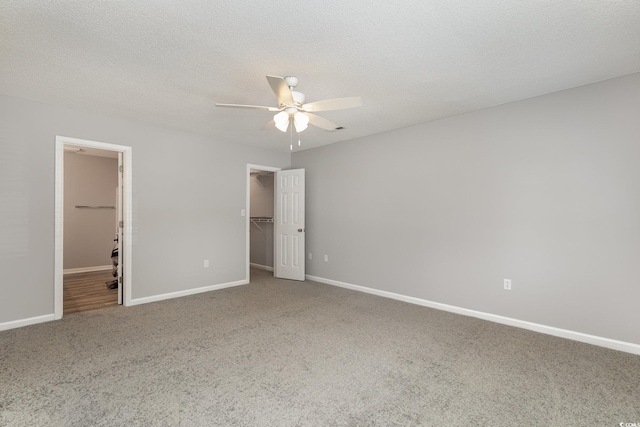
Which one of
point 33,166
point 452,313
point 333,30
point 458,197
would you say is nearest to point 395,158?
point 458,197

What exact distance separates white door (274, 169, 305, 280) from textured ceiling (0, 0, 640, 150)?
243 cm

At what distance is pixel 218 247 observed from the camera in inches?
199

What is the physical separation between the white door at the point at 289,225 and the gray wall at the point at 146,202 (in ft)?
1.57

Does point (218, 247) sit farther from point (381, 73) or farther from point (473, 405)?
point (473, 405)

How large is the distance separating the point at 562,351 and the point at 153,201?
4998 mm

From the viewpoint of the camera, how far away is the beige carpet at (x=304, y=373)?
187 centimetres

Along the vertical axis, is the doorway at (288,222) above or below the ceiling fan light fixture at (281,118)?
below

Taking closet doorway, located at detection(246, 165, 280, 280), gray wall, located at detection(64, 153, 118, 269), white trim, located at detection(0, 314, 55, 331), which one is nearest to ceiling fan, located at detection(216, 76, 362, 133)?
white trim, located at detection(0, 314, 55, 331)

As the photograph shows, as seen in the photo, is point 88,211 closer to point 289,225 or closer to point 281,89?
point 289,225

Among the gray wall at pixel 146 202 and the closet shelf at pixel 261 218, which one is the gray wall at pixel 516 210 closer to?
the gray wall at pixel 146 202

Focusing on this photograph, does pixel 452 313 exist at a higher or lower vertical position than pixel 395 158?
lower

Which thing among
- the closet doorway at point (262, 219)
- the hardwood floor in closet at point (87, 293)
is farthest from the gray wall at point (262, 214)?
the hardwood floor in closet at point (87, 293)

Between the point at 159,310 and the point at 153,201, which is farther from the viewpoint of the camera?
the point at 153,201

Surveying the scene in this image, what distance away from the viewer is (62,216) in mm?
3551
